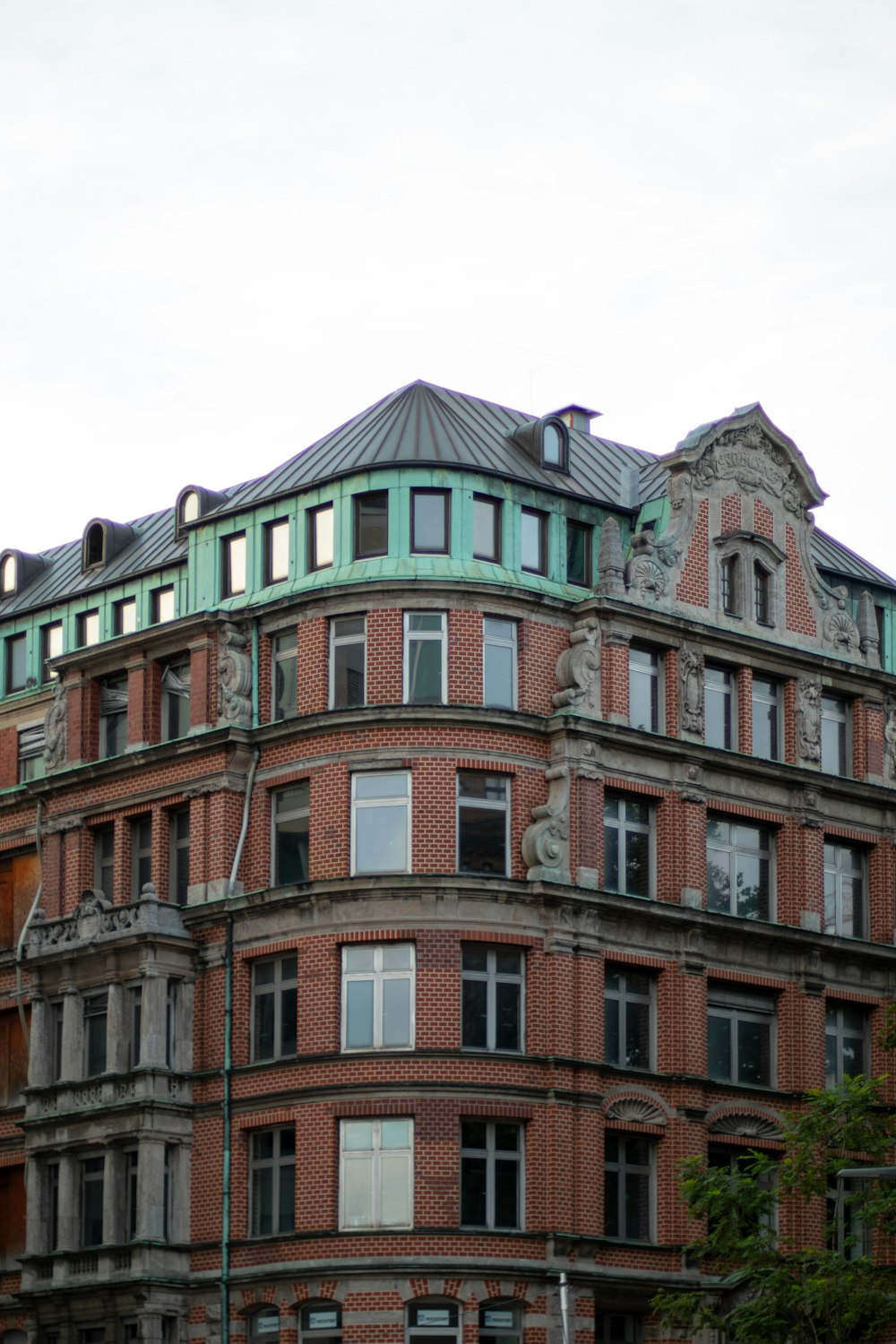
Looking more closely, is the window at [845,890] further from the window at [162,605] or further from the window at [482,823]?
the window at [162,605]

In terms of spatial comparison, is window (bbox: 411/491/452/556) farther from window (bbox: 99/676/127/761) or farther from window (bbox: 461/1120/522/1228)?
window (bbox: 461/1120/522/1228)

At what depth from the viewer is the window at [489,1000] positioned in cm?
6431

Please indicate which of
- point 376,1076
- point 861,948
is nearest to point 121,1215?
point 376,1076

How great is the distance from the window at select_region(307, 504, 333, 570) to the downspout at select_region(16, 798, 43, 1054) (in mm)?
10869

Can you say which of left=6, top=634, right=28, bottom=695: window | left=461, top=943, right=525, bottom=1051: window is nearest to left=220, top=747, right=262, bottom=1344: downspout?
left=461, top=943, right=525, bottom=1051: window

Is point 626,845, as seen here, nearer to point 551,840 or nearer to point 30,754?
point 551,840

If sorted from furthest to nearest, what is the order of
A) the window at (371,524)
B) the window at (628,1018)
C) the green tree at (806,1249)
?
the window at (371,524) → the window at (628,1018) → the green tree at (806,1249)

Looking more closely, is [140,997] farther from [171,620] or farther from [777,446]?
[777,446]

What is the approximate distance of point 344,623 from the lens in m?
67.3

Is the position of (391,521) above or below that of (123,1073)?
above

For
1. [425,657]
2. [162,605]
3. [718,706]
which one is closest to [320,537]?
[425,657]

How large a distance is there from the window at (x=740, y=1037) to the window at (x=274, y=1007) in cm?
1081

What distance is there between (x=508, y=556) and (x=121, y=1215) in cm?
1869

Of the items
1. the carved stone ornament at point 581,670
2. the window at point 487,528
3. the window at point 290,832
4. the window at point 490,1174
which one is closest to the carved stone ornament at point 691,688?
the carved stone ornament at point 581,670
